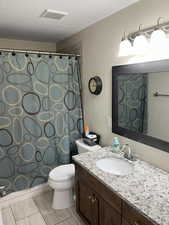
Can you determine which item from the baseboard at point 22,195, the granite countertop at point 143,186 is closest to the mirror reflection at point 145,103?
the granite countertop at point 143,186

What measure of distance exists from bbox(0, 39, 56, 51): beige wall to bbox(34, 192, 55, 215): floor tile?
2445mm

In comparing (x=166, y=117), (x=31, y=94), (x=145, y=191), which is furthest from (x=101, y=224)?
(x=31, y=94)

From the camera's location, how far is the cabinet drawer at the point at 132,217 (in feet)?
3.44

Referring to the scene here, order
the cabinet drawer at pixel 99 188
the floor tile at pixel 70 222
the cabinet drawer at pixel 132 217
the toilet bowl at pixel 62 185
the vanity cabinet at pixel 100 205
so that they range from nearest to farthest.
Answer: the cabinet drawer at pixel 132 217 < the vanity cabinet at pixel 100 205 < the cabinet drawer at pixel 99 188 < the floor tile at pixel 70 222 < the toilet bowl at pixel 62 185

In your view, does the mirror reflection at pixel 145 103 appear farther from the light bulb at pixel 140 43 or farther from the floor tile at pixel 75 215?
the floor tile at pixel 75 215

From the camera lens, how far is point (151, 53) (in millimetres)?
1562

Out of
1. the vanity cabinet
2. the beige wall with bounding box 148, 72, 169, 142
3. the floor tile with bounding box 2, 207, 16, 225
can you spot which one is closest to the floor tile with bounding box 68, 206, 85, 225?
the vanity cabinet

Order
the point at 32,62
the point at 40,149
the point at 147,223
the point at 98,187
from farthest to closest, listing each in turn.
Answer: the point at 40,149
the point at 32,62
the point at 98,187
the point at 147,223

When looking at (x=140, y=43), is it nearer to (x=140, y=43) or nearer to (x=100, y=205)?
(x=140, y=43)

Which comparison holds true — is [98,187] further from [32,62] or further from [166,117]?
[32,62]

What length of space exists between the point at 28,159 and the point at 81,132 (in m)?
0.89

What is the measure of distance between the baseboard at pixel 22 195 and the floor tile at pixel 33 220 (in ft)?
1.29

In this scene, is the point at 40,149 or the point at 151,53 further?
the point at 40,149

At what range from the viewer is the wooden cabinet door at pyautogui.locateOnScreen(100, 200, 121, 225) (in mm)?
1292
